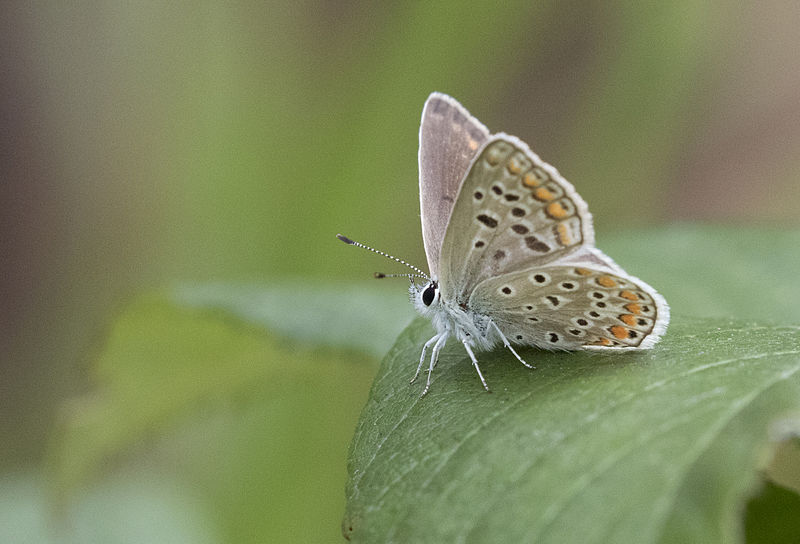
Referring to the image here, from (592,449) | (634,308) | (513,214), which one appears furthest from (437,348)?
(592,449)

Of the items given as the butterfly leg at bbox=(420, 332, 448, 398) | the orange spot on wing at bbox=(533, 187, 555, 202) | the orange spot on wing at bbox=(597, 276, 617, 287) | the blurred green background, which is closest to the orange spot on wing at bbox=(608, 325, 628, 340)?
the orange spot on wing at bbox=(597, 276, 617, 287)

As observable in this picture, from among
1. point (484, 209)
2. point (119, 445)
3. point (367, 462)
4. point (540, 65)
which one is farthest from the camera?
point (540, 65)

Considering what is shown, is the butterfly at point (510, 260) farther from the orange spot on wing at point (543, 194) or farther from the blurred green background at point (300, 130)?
the blurred green background at point (300, 130)

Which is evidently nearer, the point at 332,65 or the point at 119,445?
the point at 119,445

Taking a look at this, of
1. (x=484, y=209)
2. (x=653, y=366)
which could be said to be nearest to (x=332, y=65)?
(x=484, y=209)

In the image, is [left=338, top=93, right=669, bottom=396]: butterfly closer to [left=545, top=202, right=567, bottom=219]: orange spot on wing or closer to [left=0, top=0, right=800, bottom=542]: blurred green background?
[left=545, top=202, right=567, bottom=219]: orange spot on wing

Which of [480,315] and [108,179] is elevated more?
[480,315]

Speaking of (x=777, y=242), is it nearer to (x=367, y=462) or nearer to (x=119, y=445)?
(x=367, y=462)
